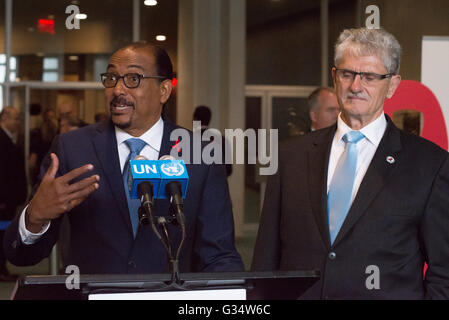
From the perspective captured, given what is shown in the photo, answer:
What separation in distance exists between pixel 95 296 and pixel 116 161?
96 cm

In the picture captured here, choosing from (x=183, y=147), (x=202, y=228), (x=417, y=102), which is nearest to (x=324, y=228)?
(x=202, y=228)

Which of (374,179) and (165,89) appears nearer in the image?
(374,179)

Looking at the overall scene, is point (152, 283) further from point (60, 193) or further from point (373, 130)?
point (373, 130)

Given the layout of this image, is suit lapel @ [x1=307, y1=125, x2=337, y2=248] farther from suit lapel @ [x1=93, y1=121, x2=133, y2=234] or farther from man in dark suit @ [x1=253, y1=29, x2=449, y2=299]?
suit lapel @ [x1=93, y1=121, x2=133, y2=234]

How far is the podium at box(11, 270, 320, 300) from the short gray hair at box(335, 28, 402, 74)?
990 mm

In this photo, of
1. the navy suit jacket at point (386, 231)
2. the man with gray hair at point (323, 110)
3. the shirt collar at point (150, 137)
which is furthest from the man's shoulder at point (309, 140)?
the man with gray hair at point (323, 110)

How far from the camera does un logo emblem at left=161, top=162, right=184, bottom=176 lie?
168 centimetres

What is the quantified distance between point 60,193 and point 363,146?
1045 millimetres

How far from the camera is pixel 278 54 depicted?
10.7 metres

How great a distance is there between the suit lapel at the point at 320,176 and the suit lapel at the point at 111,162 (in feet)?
2.04

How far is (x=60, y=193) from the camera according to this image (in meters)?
1.83
